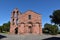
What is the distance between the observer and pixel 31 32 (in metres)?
43.3

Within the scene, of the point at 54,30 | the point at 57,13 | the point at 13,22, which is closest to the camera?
the point at 54,30

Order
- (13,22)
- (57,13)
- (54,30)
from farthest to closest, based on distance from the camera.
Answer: (57,13)
(13,22)
(54,30)

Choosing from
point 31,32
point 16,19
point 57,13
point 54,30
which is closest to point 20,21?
point 16,19

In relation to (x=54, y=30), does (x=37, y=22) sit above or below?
above

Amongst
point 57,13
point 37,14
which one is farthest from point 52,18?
point 37,14

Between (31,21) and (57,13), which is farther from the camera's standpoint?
(57,13)

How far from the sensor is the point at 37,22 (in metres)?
43.6

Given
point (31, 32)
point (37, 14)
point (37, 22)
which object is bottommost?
point (31, 32)

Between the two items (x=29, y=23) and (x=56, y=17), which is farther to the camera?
(x=56, y=17)

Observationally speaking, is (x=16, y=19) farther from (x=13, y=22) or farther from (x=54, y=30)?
(x=54, y=30)

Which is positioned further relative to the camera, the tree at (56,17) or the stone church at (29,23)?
the tree at (56,17)

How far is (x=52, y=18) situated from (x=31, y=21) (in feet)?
84.9

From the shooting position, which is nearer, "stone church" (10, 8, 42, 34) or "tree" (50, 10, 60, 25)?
"stone church" (10, 8, 42, 34)

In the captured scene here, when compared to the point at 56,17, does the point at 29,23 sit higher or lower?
lower
